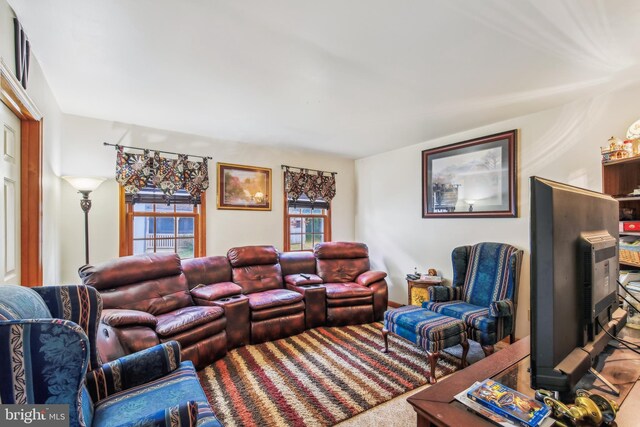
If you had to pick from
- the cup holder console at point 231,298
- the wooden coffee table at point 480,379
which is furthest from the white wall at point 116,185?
the wooden coffee table at point 480,379

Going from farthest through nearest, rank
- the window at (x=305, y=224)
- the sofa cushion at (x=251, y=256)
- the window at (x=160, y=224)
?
the window at (x=305, y=224) → the sofa cushion at (x=251, y=256) → the window at (x=160, y=224)

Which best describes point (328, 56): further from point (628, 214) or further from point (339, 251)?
point (339, 251)

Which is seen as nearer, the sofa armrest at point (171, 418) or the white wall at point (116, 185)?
the sofa armrest at point (171, 418)

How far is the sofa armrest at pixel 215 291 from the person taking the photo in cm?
306

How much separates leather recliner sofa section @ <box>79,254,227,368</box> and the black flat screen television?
247 cm

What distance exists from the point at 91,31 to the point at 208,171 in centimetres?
225

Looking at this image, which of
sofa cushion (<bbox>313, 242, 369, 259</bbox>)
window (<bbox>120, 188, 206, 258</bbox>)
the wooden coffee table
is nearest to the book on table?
the wooden coffee table

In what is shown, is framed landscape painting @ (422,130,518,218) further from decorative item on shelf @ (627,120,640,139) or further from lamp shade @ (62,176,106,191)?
Answer: lamp shade @ (62,176,106,191)

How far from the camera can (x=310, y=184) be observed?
477 cm

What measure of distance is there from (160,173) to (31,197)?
1.49m

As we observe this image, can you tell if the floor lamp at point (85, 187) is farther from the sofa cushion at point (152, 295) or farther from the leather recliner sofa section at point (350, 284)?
the leather recliner sofa section at point (350, 284)

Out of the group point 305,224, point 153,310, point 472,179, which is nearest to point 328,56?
point 472,179

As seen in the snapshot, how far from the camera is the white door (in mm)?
1675

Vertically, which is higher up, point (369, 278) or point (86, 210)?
point (86, 210)
